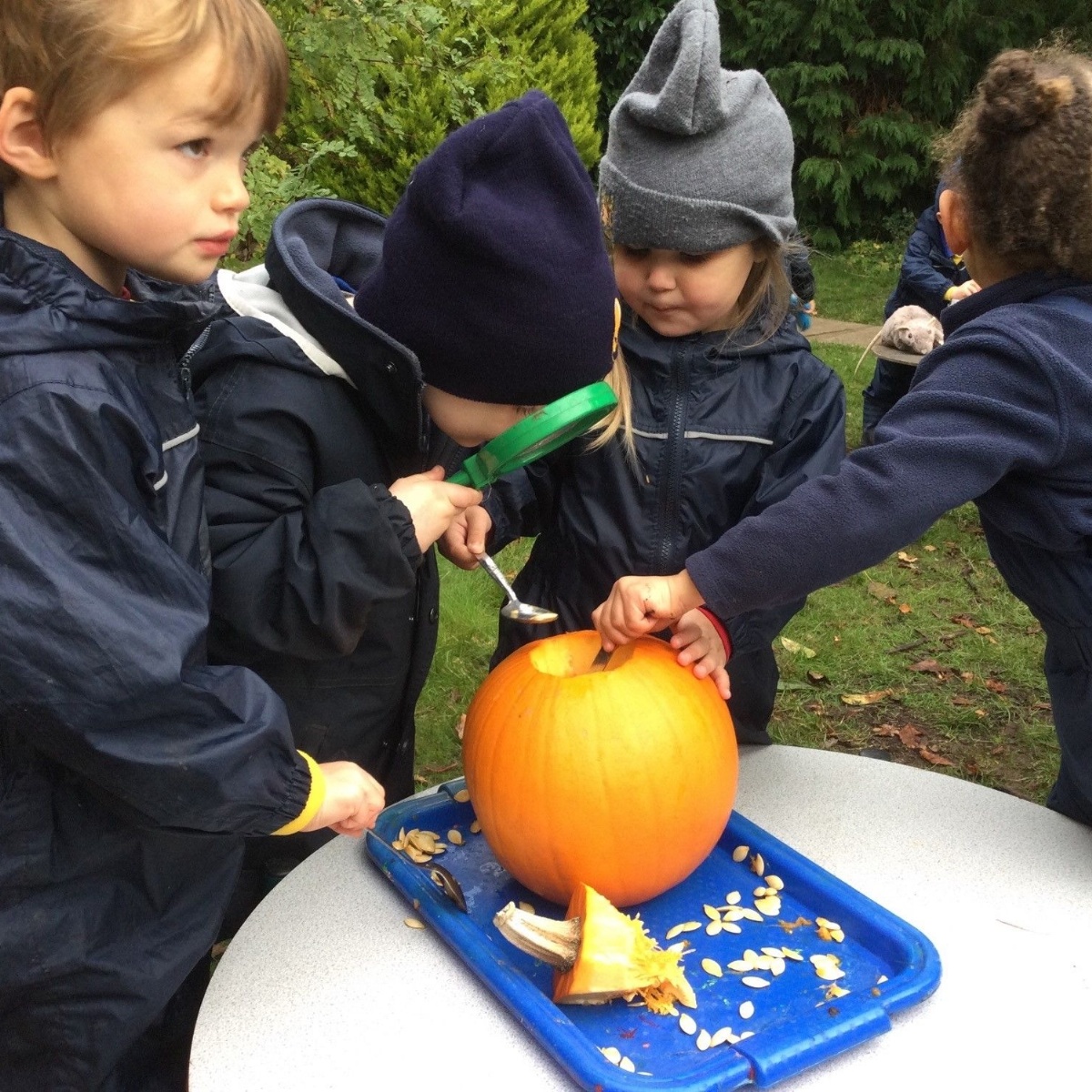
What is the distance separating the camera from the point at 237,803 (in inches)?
50.2

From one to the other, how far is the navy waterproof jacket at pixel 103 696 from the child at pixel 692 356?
0.62 metres

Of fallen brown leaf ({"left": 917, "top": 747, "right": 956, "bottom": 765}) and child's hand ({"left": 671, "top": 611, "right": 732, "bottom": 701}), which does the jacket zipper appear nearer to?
child's hand ({"left": 671, "top": 611, "right": 732, "bottom": 701})

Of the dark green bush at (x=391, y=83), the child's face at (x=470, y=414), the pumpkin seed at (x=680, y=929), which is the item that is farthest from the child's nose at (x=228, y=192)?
the dark green bush at (x=391, y=83)

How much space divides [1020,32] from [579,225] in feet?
37.9

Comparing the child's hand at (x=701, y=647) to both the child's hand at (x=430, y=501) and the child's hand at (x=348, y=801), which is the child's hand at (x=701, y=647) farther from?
the child's hand at (x=348, y=801)

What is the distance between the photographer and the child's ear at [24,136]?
1162 mm

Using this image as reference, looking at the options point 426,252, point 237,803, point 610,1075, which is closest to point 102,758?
point 237,803

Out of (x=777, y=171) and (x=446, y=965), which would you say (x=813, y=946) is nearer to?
(x=446, y=965)

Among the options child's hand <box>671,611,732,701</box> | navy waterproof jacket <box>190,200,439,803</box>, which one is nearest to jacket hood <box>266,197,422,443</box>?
navy waterproof jacket <box>190,200,439,803</box>

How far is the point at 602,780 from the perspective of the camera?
145 centimetres

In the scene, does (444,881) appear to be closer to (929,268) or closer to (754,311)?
(754,311)

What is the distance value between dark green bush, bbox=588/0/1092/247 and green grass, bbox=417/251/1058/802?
7364 millimetres

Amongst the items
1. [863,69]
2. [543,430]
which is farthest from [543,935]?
[863,69]

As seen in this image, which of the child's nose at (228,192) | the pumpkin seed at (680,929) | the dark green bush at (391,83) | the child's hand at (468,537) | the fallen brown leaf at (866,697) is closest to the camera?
the child's nose at (228,192)
